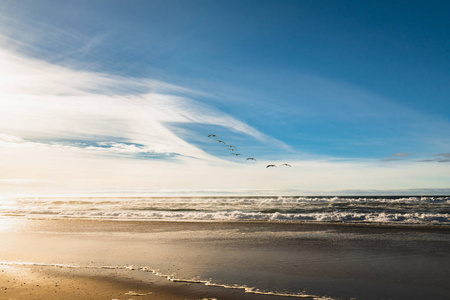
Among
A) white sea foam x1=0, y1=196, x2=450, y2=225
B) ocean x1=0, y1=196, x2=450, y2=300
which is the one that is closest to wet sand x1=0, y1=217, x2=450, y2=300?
ocean x1=0, y1=196, x2=450, y2=300

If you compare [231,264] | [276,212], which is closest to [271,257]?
[231,264]

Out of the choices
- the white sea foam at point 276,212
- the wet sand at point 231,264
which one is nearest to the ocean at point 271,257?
the wet sand at point 231,264

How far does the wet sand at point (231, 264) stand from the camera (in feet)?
28.4

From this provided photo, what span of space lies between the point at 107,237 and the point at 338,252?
13.1m

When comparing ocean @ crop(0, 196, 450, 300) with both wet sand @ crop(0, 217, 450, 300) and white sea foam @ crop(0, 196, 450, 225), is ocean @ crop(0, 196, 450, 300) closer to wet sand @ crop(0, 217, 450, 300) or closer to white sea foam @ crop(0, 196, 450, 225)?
wet sand @ crop(0, 217, 450, 300)

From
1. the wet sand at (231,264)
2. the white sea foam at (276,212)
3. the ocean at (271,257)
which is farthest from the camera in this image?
the white sea foam at (276,212)

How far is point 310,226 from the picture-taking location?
22.1 metres

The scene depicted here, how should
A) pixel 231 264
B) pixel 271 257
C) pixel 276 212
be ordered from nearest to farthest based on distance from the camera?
pixel 231 264 < pixel 271 257 < pixel 276 212

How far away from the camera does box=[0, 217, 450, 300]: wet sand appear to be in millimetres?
8656

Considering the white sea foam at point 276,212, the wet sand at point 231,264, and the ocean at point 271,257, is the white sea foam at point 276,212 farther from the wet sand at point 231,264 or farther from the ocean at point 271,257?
the wet sand at point 231,264

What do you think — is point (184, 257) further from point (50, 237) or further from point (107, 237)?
point (50, 237)

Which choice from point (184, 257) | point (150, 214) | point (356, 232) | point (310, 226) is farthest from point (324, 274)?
point (150, 214)

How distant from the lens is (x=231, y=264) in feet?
37.5

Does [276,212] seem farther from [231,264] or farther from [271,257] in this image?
[231,264]
